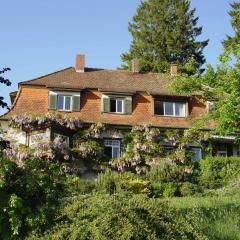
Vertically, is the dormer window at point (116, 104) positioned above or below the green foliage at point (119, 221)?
above

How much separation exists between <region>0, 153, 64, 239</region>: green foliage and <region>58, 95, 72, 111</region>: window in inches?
900

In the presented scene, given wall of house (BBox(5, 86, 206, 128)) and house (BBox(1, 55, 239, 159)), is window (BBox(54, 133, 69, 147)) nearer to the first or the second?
house (BBox(1, 55, 239, 159))

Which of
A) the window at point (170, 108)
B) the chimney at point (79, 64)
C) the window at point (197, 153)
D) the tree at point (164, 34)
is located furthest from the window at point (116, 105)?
the tree at point (164, 34)

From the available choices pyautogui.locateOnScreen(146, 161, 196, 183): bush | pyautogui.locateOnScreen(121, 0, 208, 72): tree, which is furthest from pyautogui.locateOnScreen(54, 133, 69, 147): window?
pyautogui.locateOnScreen(121, 0, 208, 72): tree

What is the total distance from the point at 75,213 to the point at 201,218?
3081 millimetres

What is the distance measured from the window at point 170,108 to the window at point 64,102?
5606 millimetres

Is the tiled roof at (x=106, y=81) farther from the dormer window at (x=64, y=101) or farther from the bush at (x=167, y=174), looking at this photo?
the bush at (x=167, y=174)

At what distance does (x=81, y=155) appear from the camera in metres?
29.5

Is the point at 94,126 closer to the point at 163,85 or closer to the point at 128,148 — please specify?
the point at 128,148

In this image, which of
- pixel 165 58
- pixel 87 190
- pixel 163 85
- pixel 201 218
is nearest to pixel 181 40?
pixel 165 58

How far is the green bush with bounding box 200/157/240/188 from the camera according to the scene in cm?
2802

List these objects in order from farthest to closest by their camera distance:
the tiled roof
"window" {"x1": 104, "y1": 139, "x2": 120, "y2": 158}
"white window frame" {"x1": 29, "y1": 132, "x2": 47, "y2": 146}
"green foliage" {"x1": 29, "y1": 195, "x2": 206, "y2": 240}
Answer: the tiled roof → "window" {"x1": 104, "y1": 139, "x2": 120, "y2": 158} → "white window frame" {"x1": 29, "y1": 132, "x2": 47, "y2": 146} → "green foliage" {"x1": 29, "y1": 195, "x2": 206, "y2": 240}

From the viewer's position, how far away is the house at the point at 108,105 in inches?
1227

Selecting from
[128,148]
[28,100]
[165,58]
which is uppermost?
[165,58]
